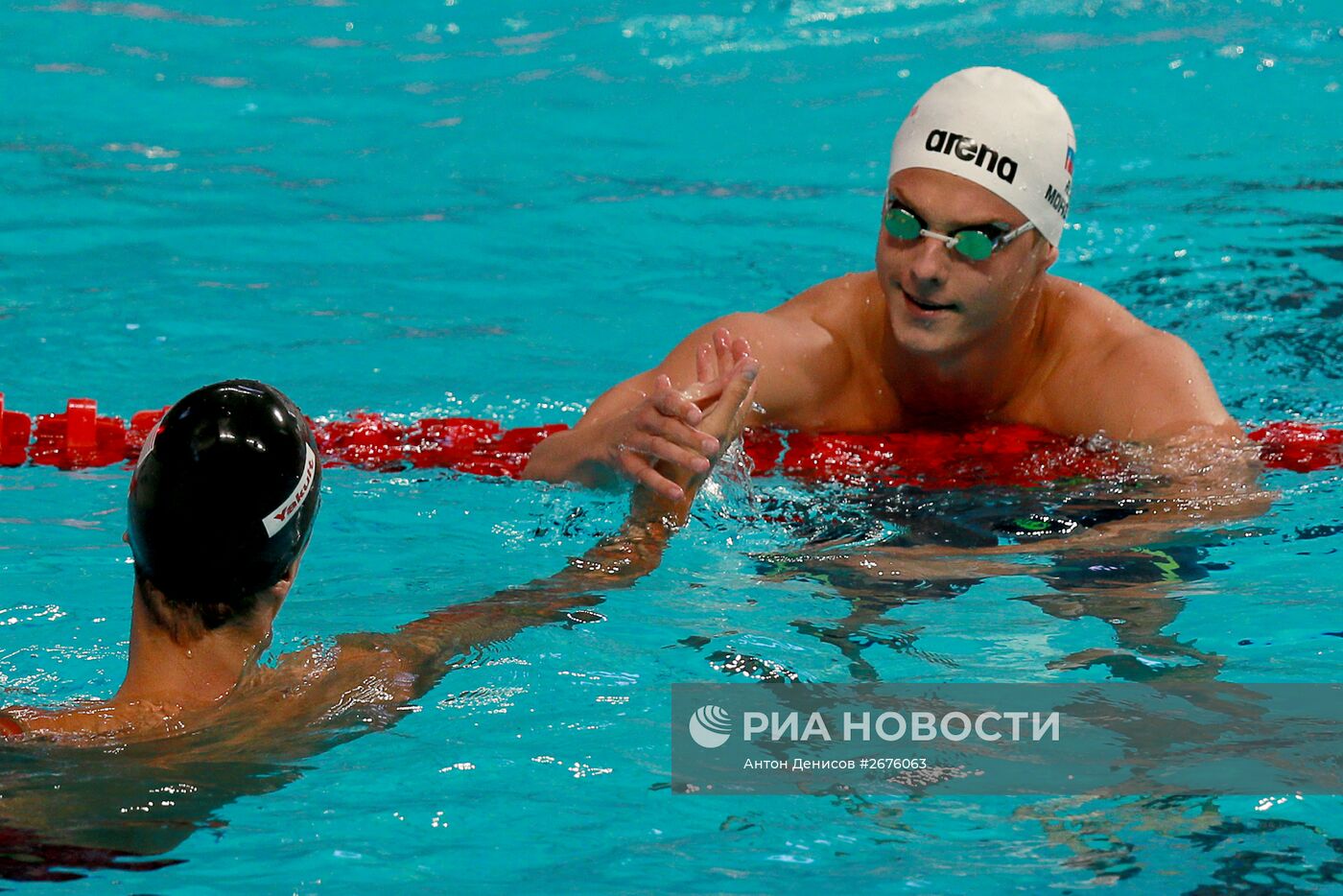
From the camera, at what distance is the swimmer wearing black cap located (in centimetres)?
244

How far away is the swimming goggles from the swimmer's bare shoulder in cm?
51

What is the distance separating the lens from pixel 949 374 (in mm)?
4500

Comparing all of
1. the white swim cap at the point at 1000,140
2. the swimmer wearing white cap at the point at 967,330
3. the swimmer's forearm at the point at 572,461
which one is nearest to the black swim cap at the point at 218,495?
the swimmer's forearm at the point at 572,461

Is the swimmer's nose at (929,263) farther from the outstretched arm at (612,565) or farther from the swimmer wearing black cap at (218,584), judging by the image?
the swimmer wearing black cap at (218,584)

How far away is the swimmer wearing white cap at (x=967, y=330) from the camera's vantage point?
4.12m

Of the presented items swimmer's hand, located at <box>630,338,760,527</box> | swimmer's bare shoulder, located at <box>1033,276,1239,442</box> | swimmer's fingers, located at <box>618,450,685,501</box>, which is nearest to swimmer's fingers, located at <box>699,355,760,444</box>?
swimmer's hand, located at <box>630,338,760,527</box>

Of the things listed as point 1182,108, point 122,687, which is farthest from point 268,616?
point 1182,108

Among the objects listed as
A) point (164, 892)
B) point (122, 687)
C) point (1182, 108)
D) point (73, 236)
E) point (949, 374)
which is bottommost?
point (164, 892)

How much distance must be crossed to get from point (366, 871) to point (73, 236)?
5179 mm

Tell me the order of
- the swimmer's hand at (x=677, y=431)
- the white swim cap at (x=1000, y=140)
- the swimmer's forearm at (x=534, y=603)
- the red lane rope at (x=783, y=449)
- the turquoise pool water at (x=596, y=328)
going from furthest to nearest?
the red lane rope at (x=783, y=449), the white swim cap at (x=1000, y=140), the swimmer's hand at (x=677, y=431), the swimmer's forearm at (x=534, y=603), the turquoise pool water at (x=596, y=328)

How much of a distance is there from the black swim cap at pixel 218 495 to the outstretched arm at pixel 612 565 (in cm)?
54

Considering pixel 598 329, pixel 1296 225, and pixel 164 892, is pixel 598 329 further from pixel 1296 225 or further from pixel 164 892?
pixel 164 892

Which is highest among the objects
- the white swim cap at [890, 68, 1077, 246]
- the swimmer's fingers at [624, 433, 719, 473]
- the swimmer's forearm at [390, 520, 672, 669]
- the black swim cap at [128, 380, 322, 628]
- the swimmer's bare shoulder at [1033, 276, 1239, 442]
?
the white swim cap at [890, 68, 1077, 246]

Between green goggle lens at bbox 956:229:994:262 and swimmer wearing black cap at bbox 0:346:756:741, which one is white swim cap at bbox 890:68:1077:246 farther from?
swimmer wearing black cap at bbox 0:346:756:741
